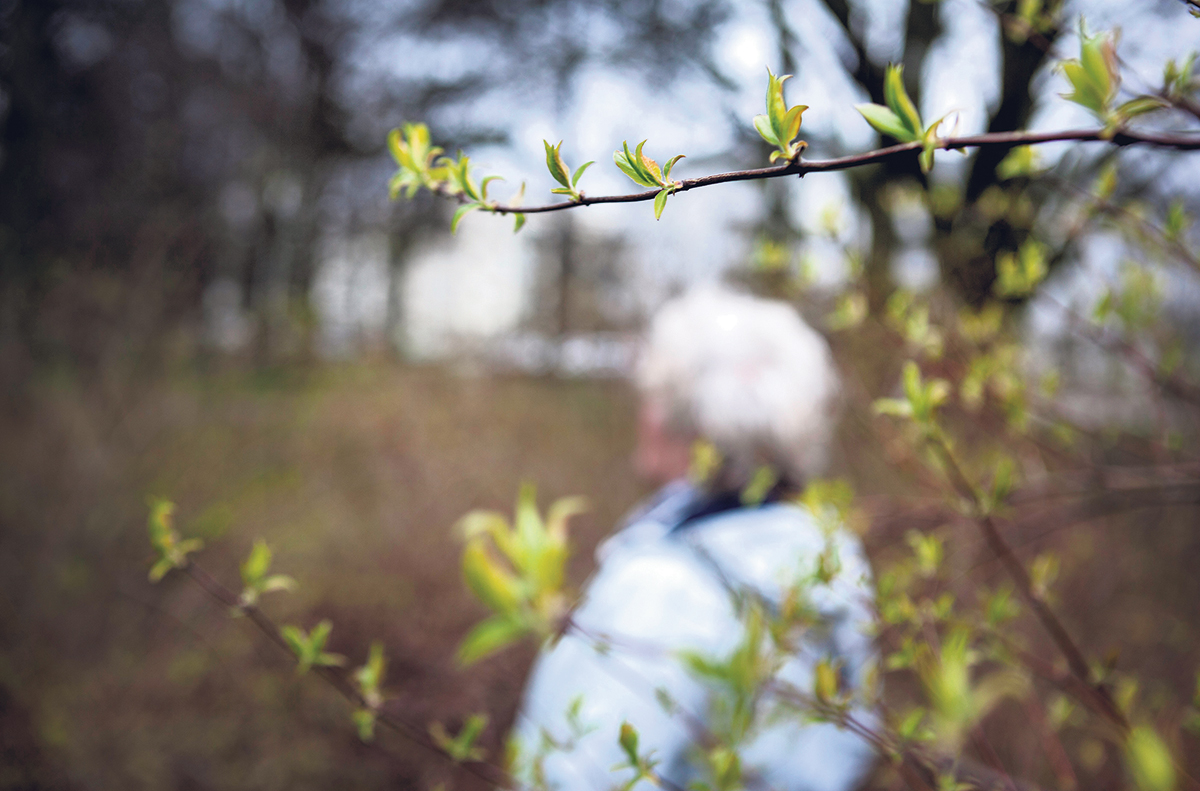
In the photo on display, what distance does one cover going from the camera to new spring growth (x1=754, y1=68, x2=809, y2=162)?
15.0 inches

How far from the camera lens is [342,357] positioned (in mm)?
5469

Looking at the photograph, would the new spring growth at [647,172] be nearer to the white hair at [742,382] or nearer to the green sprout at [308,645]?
the green sprout at [308,645]

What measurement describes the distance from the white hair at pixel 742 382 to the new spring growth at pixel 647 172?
43.6 inches

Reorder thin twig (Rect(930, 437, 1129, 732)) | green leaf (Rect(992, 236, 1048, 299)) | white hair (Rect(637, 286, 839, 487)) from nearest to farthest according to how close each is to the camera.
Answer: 1. thin twig (Rect(930, 437, 1129, 732))
2. green leaf (Rect(992, 236, 1048, 299))
3. white hair (Rect(637, 286, 839, 487))

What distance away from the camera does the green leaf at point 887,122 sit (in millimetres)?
396

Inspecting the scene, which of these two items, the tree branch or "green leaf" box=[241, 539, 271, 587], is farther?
"green leaf" box=[241, 539, 271, 587]

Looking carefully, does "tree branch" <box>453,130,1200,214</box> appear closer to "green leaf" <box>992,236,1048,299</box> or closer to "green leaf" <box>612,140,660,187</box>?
"green leaf" <box>612,140,660,187</box>

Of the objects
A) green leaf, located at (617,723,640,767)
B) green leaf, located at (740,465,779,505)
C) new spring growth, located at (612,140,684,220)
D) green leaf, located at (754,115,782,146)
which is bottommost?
green leaf, located at (617,723,640,767)

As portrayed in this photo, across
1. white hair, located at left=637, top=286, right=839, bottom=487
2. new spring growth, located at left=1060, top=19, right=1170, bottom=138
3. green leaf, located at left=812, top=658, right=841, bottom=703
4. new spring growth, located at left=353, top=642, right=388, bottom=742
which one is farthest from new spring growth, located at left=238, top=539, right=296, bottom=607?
white hair, located at left=637, top=286, right=839, bottom=487

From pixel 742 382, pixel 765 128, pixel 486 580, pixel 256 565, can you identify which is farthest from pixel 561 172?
pixel 742 382

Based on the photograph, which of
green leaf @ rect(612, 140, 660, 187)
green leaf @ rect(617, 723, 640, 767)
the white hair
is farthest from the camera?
the white hair

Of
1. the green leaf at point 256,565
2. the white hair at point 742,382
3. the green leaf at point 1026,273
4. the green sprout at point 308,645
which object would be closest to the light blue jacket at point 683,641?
the white hair at point 742,382

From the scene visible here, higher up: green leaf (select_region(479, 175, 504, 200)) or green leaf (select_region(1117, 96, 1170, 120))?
green leaf (select_region(1117, 96, 1170, 120))

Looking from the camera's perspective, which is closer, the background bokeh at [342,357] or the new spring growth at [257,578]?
the new spring growth at [257,578]
